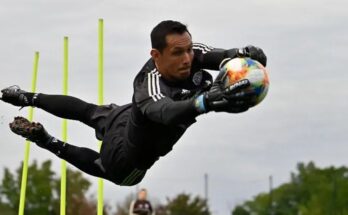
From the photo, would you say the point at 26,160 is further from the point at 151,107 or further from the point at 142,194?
the point at 142,194

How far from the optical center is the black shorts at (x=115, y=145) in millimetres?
10827

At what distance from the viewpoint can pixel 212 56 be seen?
1047 cm

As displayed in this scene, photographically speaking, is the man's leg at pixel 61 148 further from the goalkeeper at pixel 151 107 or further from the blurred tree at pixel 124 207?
the blurred tree at pixel 124 207

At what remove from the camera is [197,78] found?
1019 centimetres

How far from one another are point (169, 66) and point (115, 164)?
1.48 meters

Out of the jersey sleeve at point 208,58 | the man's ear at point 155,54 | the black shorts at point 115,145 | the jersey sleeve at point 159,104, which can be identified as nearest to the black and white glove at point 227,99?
the jersey sleeve at point 159,104

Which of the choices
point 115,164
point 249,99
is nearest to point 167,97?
point 249,99

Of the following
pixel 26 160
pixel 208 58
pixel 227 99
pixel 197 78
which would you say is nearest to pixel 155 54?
pixel 197 78

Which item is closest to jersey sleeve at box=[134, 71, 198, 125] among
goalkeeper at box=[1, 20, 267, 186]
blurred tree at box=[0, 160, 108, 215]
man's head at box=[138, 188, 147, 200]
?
goalkeeper at box=[1, 20, 267, 186]

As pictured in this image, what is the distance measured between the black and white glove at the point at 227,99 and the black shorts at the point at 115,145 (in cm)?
192

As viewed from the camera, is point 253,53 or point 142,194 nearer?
point 253,53

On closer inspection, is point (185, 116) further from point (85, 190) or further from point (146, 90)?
point (85, 190)

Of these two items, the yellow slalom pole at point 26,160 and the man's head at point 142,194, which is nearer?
the yellow slalom pole at point 26,160

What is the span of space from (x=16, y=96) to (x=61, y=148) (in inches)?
30.8
